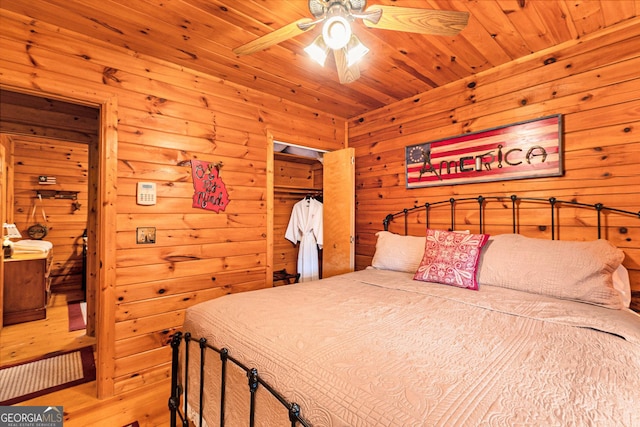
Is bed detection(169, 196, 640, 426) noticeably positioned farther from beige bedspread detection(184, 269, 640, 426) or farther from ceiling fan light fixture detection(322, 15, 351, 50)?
ceiling fan light fixture detection(322, 15, 351, 50)

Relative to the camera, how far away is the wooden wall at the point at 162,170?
1887mm

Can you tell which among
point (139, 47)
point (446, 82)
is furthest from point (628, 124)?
point (139, 47)

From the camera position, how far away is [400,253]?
2438mm

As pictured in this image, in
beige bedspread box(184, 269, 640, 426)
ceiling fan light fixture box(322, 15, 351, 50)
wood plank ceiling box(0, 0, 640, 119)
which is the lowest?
beige bedspread box(184, 269, 640, 426)

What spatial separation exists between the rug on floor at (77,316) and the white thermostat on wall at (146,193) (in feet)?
7.03

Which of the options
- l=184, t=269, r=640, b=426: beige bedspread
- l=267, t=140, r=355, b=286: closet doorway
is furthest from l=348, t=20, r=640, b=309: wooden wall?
l=184, t=269, r=640, b=426: beige bedspread

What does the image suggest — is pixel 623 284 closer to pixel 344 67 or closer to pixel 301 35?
pixel 344 67

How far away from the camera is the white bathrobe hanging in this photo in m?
3.77

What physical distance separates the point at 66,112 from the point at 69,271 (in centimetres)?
305

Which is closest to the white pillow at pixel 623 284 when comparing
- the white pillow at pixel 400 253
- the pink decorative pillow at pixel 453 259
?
the pink decorative pillow at pixel 453 259

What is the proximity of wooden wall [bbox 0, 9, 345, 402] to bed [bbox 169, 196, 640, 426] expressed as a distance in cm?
79

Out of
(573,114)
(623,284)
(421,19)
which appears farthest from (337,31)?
(623,284)

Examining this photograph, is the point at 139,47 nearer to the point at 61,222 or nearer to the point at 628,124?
the point at 628,124

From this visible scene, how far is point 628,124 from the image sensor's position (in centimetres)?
183
